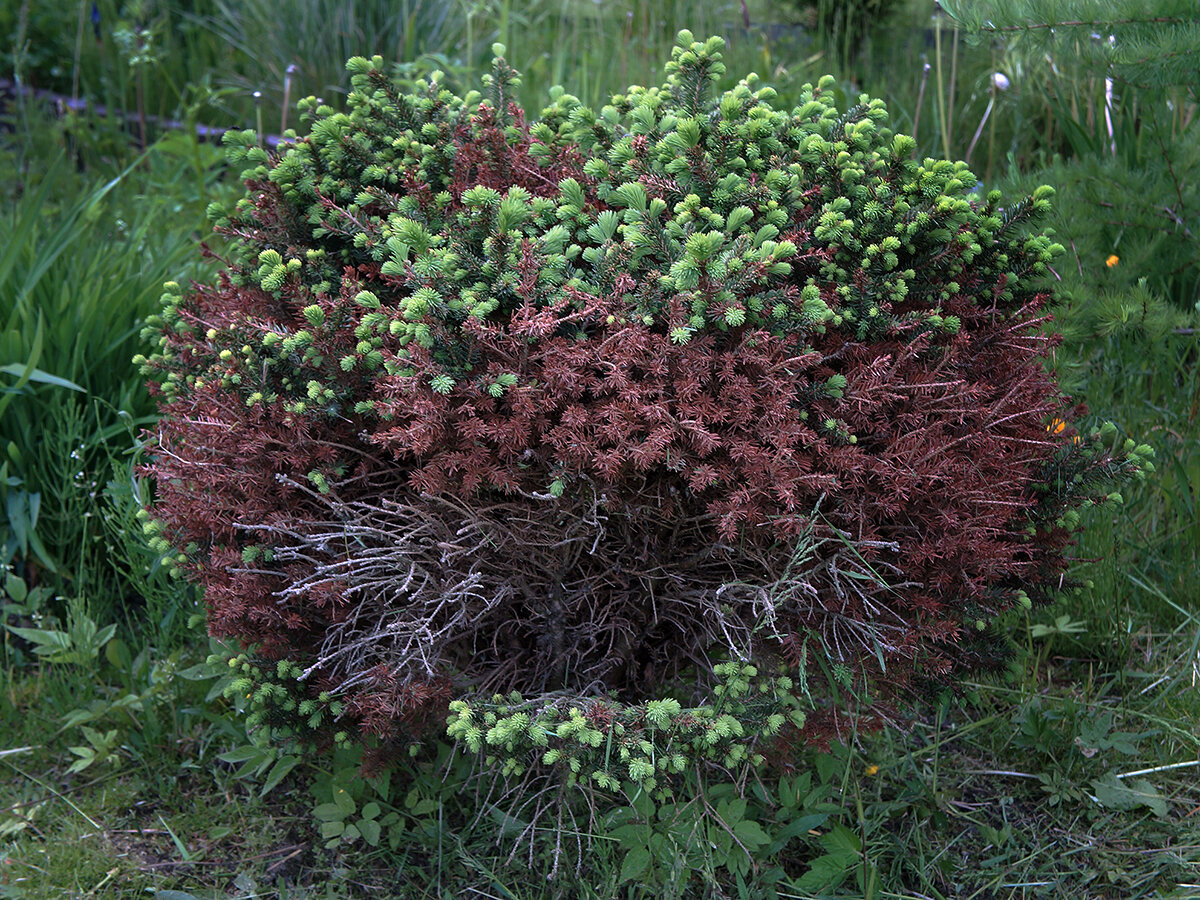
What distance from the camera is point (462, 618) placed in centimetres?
191

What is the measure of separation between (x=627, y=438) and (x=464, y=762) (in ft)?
3.16

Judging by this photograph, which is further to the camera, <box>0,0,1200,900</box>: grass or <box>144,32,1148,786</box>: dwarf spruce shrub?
<box>0,0,1200,900</box>: grass

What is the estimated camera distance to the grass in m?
2.11

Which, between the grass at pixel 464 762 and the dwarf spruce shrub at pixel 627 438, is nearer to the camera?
the dwarf spruce shrub at pixel 627 438

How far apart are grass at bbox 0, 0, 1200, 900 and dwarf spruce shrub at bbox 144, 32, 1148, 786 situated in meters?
0.25

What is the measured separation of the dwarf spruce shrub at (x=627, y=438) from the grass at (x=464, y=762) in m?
0.25

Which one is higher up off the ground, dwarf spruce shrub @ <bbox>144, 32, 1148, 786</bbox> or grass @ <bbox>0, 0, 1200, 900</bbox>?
dwarf spruce shrub @ <bbox>144, 32, 1148, 786</bbox>

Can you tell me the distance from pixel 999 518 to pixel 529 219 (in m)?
1.09

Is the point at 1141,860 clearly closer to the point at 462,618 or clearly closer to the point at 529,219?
the point at 462,618

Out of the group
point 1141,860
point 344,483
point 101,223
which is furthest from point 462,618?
point 101,223

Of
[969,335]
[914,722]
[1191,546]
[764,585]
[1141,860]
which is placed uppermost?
[969,335]

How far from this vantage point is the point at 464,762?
2258mm

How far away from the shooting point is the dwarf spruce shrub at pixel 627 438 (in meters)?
1.78

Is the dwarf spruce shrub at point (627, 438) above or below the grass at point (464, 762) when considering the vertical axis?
above
